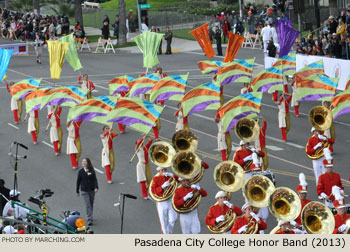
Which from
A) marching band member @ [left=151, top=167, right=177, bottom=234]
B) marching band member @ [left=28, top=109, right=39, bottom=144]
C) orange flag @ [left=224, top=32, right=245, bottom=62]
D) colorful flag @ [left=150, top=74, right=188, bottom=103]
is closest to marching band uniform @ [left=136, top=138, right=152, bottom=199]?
marching band member @ [left=151, top=167, right=177, bottom=234]

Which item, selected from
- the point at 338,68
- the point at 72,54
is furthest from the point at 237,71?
the point at 72,54

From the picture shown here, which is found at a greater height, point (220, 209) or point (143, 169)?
point (220, 209)

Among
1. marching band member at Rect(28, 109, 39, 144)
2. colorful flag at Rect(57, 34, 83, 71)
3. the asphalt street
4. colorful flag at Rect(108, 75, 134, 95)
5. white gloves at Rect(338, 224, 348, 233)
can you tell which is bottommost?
the asphalt street

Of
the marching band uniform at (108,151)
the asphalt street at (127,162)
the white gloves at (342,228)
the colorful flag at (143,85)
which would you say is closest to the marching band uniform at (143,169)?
the asphalt street at (127,162)

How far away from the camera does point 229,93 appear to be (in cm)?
3450

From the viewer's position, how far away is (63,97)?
25.6 meters

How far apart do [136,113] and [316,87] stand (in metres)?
6.19

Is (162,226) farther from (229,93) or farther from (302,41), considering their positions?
(302,41)

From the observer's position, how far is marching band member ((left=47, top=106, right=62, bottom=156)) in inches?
1017

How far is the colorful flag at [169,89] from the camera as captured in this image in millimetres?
26547

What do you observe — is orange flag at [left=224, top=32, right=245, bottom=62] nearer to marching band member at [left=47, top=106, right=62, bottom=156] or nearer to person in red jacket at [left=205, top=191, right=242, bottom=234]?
marching band member at [left=47, top=106, right=62, bottom=156]

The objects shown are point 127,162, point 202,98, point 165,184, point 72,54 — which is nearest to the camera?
point 165,184

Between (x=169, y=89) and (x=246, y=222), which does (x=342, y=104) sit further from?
(x=246, y=222)

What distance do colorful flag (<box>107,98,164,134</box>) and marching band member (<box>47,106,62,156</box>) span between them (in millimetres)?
3933
